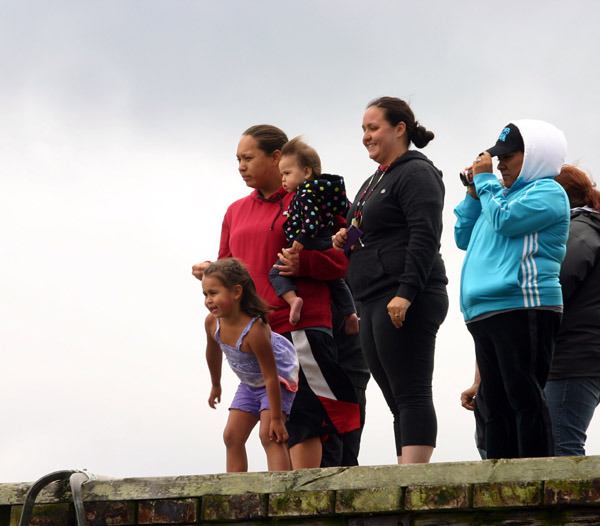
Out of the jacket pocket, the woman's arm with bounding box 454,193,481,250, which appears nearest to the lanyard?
the jacket pocket

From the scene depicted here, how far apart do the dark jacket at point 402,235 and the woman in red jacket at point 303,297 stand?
0.40 m

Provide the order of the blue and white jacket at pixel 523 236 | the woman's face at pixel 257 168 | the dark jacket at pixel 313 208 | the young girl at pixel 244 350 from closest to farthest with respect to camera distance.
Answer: the blue and white jacket at pixel 523 236 → the young girl at pixel 244 350 → the dark jacket at pixel 313 208 → the woman's face at pixel 257 168

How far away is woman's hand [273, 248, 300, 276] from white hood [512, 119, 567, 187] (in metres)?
1.46

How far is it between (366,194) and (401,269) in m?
0.61

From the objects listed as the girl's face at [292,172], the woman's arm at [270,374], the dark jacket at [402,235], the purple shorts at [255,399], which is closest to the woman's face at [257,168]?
the girl's face at [292,172]

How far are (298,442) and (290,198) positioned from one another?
1478mm

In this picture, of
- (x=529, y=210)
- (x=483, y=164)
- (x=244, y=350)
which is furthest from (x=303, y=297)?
(x=529, y=210)

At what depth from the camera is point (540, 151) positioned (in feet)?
20.8

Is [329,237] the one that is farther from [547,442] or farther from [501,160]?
[547,442]

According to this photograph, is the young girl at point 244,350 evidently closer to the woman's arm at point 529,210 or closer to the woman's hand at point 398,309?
the woman's hand at point 398,309

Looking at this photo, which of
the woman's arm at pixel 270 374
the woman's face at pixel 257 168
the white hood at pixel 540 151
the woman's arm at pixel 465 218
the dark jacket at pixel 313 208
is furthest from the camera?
the woman's face at pixel 257 168

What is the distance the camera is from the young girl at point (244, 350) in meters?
7.14

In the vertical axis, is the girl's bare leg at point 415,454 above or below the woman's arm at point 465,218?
below

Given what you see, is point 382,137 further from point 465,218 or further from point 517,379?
point 517,379
